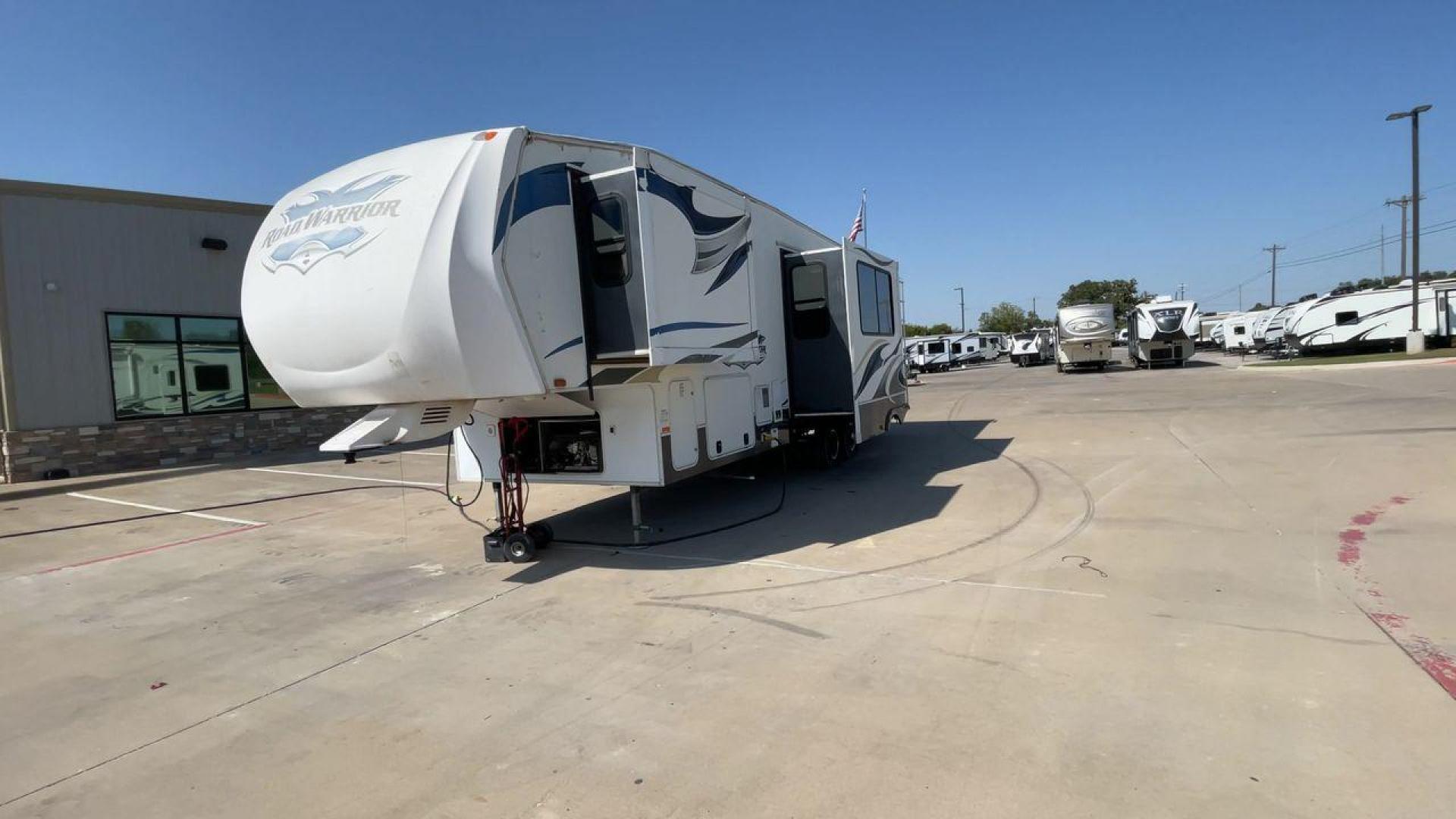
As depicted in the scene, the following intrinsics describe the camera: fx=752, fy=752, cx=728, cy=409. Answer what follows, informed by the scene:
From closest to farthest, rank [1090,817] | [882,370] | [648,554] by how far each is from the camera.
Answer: [1090,817] → [648,554] → [882,370]

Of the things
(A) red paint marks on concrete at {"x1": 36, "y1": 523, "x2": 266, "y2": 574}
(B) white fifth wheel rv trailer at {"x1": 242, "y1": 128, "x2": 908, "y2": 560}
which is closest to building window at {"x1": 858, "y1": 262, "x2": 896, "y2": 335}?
(B) white fifth wheel rv trailer at {"x1": 242, "y1": 128, "x2": 908, "y2": 560}

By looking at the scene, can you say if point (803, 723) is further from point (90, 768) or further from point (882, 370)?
point (882, 370)

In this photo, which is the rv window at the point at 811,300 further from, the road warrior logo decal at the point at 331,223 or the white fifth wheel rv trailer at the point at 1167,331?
the white fifth wheel rv trailer at the point at 1167,331

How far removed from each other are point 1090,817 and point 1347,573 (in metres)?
3.94

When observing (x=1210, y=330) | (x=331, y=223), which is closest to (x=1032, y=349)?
(x=1210, y=330)

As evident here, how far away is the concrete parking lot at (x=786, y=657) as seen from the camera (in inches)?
120

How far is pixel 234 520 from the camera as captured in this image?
931 centimetres

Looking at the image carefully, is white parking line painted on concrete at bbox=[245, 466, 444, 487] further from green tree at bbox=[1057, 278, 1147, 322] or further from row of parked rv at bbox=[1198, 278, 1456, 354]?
green tree at bbox=[1057, 278, 1147, 322]

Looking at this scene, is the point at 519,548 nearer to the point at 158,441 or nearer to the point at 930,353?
the point at 158,441

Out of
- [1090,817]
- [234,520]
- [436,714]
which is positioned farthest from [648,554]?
[234,520]

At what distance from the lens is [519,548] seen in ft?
21.7

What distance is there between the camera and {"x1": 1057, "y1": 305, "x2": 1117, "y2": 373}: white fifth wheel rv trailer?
2823cm

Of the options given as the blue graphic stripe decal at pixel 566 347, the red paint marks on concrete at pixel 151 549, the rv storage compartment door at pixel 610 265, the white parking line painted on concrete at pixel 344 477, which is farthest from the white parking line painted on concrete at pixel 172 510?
the rv storage compartment door at pixel 610 265

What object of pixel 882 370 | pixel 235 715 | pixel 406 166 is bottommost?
pixel 235 715
